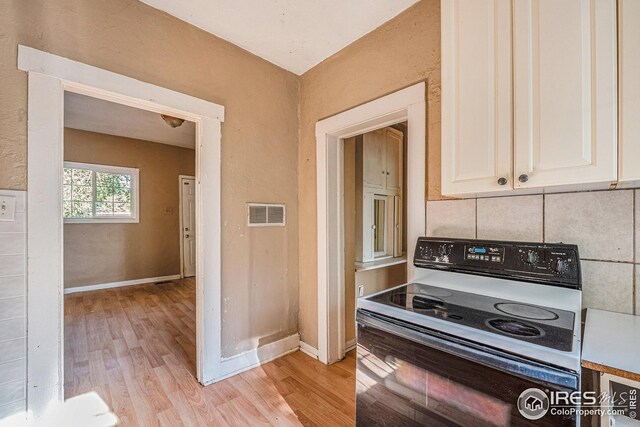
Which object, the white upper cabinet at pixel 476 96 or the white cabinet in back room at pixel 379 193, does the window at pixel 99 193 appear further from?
the white upper cabinet at pixel 476 96

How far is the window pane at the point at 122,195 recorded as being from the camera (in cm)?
479

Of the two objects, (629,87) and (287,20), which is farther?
(287,20)

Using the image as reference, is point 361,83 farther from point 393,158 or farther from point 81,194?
point 81,194

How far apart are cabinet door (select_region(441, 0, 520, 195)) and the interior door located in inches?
205

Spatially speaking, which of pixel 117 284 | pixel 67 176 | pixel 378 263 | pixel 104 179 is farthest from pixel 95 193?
pixel 378 263

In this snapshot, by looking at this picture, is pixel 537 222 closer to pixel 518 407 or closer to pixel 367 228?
pixel 518 407

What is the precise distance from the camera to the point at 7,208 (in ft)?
4.33

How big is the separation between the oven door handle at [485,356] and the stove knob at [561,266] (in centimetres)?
53

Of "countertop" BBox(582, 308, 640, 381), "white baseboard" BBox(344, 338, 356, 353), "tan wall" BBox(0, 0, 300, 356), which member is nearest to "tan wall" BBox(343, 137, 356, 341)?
"white baseboard" BBox(344, 338, 356, 353)

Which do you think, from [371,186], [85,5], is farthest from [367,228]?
[85,5]

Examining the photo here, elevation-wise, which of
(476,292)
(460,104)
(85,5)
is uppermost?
(85,5)

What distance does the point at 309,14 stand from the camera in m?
1.82

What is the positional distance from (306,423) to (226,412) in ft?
1.73

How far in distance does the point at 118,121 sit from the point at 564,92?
496 cm
